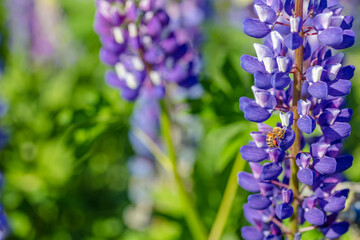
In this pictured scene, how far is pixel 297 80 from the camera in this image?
1.34 meters

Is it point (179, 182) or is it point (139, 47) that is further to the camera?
point (179, 182)

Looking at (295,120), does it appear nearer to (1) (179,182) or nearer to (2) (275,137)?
(2) (275,137)

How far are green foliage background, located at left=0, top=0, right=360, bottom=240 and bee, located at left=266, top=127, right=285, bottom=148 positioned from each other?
496mm

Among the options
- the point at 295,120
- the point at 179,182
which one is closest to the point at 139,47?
the point at 179,182

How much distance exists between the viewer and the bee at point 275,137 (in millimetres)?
1312

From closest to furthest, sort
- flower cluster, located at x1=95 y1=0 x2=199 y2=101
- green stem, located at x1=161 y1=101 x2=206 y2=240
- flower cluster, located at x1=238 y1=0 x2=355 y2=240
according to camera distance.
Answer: flower cluster, located at x1=238 y1=0 x2=355 y2=240, flower cluster, located at x1=95 y1=0 x2=199 y2=101, green stem, located at x1=161 y1=101 x2=206 y2=240

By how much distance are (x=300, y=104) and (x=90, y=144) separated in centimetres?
103

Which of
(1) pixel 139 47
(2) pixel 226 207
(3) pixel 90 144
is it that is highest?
(1) pixel 139 47

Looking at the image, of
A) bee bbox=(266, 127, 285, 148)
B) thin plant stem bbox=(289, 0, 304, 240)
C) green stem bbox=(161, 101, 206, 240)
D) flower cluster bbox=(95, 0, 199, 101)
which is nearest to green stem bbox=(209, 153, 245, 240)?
green stem bbox=(161, 101, 206, 240)

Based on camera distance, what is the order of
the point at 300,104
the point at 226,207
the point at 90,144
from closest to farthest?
1. the point at 300,104
2. the point at 90,144
3. the point at 226,207

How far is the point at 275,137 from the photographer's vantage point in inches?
52.1

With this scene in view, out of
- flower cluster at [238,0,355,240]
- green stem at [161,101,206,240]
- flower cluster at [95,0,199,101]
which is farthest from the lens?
green stem at [161,101,206,240]

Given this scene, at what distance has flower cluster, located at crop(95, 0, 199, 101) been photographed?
6.70 feet

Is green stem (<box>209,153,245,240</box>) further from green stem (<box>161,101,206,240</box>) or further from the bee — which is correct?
the bee
